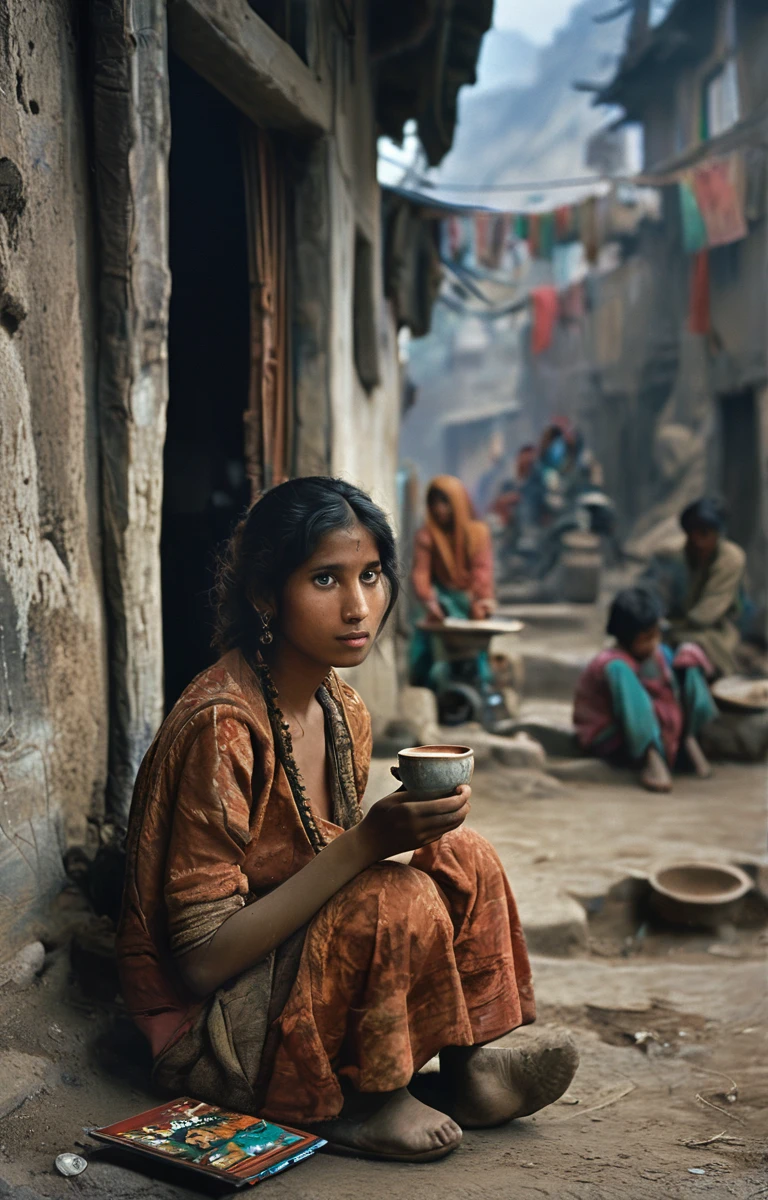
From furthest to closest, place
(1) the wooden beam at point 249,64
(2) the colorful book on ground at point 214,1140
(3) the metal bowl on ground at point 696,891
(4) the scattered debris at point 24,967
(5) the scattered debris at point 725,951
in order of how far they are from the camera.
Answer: (3) the metal bowl on ground at point 696,891
(5) the scattered debris at point 725,951
(1) the wooden beam at point 249,64
(4) the scattered debris at point 24,967
(2) the colorful book on ground at point 214,1140

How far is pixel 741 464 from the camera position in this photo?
500 inches

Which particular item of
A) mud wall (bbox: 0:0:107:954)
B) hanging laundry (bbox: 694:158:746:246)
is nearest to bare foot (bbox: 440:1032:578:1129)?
mud wall (bbox: 0:0:107:954)

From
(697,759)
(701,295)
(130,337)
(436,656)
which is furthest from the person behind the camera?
(701,295)

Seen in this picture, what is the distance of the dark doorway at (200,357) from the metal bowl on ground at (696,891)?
1838 mm

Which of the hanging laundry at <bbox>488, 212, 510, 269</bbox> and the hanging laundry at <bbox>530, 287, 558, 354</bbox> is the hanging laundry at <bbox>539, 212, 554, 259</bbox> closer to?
the hanging laundry at <bbox>488, 212, 510, 269</bbox>

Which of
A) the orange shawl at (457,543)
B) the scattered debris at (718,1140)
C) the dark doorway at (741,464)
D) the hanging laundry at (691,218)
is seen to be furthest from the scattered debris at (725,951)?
the hanging laundry at (691,218)

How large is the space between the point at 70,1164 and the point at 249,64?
9.34 feet

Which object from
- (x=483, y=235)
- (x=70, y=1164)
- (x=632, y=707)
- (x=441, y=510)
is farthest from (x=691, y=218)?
(x=70, y=1164)

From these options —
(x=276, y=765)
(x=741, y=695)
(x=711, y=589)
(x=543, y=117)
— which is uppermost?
(x=543, y=117)

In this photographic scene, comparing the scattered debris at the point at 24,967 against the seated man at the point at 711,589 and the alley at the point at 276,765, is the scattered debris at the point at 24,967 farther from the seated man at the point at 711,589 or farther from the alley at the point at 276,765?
the seated man at the point at 711,589

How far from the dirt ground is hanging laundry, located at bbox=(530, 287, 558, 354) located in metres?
17.4

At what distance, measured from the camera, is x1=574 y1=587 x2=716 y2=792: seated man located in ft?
18.7

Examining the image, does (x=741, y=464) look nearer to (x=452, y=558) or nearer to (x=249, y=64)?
(x=452, y=558)

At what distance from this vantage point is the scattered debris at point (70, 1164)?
1.77 m
